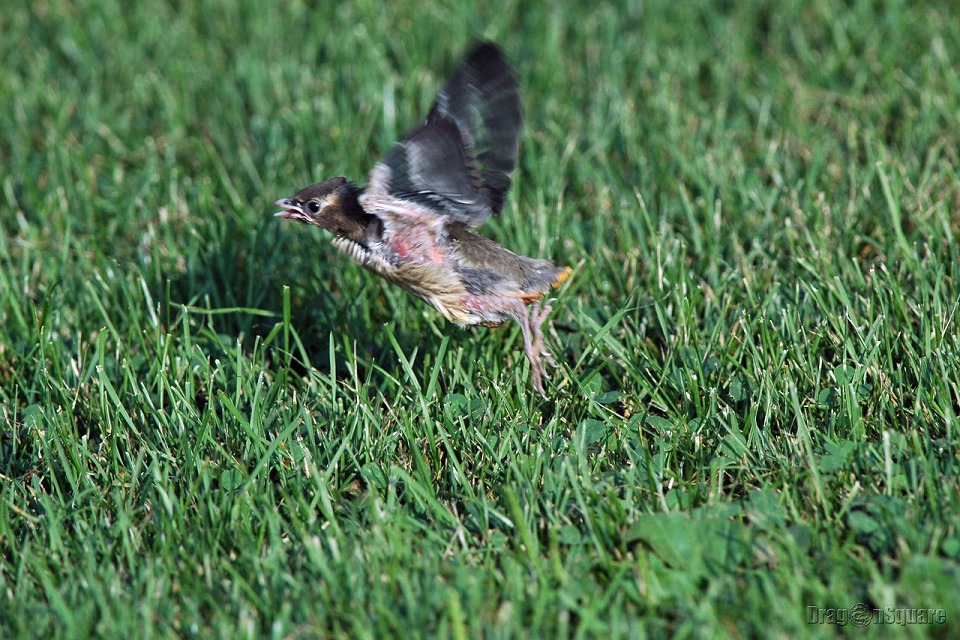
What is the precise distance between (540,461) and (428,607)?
2.13ft

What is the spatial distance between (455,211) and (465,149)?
0.74 feet

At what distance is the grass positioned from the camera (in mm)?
2691

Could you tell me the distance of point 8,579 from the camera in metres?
2.87

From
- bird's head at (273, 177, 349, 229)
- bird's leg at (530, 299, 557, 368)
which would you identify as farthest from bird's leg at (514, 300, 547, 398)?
bird's head at (273, 177, 349, 229)

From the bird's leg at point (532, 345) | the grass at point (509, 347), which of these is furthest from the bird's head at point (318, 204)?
the bird's leg at point (532, 345)

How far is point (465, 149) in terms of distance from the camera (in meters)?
3.48

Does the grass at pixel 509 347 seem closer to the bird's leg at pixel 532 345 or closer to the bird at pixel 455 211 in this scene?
the bird's leg at pixel 532 345

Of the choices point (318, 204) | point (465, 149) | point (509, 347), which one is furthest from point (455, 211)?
point (509, 347)

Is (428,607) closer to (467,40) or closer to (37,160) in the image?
(37,160)

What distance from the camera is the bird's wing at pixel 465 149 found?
3.44 m

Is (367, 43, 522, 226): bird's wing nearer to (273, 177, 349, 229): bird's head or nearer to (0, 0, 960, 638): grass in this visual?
(273, 177, 349, 229): bird's head

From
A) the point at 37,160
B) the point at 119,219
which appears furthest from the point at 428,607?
the point at 37,160

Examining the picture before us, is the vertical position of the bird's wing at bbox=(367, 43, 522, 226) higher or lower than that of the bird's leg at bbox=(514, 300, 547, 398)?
higher

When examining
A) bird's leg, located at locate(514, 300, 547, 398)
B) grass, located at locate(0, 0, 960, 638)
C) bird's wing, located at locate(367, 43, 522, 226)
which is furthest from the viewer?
bird's leg, located at locate(514, 300, 547, 398)
